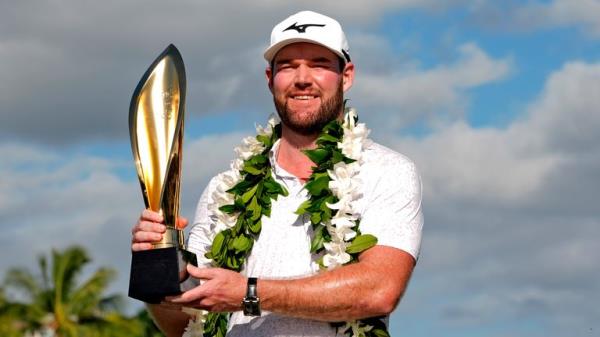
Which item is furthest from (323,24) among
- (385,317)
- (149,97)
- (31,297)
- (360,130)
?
(31,297)

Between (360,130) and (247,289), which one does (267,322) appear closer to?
(247,289)

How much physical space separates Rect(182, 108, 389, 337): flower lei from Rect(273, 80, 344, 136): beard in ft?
0.14

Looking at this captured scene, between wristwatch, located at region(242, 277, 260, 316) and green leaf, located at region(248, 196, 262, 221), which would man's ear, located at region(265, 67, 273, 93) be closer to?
green leaf, located at region(248, 196, 262, 221)

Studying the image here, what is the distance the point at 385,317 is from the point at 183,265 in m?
0.95

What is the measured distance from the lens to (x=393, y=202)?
199 inches

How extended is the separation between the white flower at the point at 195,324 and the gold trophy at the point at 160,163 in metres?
0.73

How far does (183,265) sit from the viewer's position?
4.54m

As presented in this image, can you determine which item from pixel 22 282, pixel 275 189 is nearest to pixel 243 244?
pixel 275 189

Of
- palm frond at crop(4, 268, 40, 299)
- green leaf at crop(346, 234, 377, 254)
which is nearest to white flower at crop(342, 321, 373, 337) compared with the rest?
green leaf at crop(346, 234, 377, 254)

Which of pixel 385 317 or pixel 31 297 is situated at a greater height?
pixel 31 297

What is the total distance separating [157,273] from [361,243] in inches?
33.8

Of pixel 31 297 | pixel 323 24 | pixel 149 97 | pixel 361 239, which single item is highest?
pixel 31 297

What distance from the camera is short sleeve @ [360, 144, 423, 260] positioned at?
4.95 meters

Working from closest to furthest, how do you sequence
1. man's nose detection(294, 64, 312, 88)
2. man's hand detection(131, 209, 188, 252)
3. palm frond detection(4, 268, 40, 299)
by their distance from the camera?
man's hand detection(131, 209, 188, 252) → man's nose detection(294, 64, 312, 88) → palm frond detection(4, 268, 40, 299)
